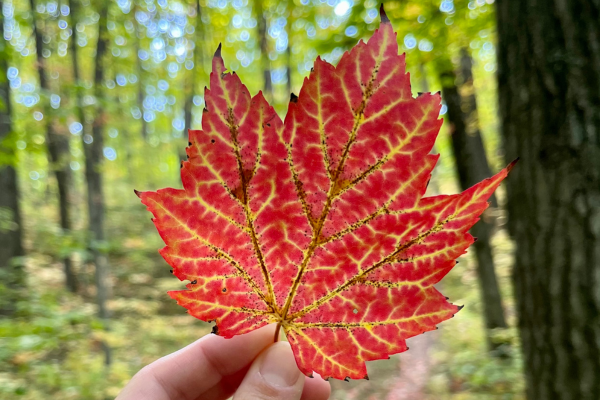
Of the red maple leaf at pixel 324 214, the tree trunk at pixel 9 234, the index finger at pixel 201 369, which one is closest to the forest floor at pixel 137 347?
the tree trunk at pixel 9 234

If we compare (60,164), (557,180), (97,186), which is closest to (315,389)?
(557,180)

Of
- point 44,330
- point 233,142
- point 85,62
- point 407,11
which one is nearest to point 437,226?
point 233,142

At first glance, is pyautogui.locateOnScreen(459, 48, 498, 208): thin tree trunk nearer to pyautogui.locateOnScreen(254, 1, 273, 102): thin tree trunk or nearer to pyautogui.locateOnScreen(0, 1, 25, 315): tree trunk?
pyautogui.locateOnScreen(254, 1, 273, 102): thin tree trunk

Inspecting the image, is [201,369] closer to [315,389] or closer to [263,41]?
[315,389]

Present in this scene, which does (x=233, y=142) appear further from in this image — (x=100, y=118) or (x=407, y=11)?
(x=100, y=118)

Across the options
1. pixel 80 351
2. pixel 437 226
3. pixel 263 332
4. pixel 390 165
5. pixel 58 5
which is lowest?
pixel 80 351

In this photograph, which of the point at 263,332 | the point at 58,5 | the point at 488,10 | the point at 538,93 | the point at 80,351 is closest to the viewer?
the point at 263,332

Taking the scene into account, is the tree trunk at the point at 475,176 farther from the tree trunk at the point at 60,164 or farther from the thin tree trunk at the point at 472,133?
the tree trunk at the point at 60,164

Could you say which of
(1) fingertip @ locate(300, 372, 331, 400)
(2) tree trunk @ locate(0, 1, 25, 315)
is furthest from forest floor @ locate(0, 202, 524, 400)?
(1) fingertip @ locate(300, 372, 331, 400)
